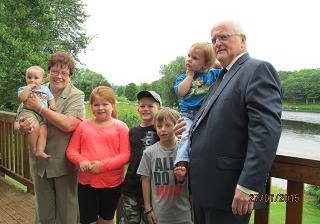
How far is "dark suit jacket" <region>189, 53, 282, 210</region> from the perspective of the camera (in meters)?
1.48

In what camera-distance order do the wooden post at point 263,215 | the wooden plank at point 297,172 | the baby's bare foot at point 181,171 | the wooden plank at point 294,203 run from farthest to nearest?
the baby's bare foot at point 181,171
the wooden post at point 263,215
the wooden plank at point 294,203
the wooden plank at point 297,172

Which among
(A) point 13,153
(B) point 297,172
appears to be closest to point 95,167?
(B) point 297,172

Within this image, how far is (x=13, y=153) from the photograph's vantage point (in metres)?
4.73

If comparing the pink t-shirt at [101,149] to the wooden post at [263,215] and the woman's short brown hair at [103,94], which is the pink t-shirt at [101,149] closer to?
the woman's short brown hair at [103,94]

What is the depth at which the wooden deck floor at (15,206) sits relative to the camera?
3.71 m

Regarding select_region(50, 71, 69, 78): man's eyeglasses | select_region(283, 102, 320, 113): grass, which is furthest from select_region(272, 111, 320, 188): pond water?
select_region(50, 71, 69, 78): man's eyeglasses

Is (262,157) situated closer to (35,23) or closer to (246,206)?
(246,206)

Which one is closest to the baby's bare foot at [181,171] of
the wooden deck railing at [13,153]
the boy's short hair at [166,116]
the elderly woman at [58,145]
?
the boy's short hair at [166,116]

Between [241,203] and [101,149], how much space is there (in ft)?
4.12

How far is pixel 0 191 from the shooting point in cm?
461

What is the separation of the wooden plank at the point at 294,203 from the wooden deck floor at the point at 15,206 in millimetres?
2748

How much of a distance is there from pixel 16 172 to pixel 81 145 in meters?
2.57

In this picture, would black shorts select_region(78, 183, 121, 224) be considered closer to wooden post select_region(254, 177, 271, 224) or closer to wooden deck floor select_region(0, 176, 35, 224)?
wooden post select_region(254, 177, 271, 224)

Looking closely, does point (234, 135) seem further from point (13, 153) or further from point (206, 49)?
point (13, 153)
